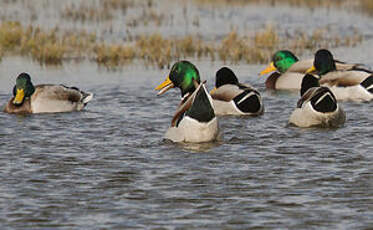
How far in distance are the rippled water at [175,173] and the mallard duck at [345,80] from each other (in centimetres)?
142

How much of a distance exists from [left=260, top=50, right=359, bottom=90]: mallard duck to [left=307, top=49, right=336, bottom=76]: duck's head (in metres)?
0.26

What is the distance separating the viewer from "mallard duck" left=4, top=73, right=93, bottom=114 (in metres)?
15.1

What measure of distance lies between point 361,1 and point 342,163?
2292cm

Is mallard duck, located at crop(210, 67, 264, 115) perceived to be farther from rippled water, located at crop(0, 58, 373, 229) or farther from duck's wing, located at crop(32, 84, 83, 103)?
duck's wing, located at crop(32, 84, 83, 103)

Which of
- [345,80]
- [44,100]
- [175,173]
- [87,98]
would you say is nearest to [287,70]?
[345,80]

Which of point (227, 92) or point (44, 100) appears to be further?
point (44, 100)

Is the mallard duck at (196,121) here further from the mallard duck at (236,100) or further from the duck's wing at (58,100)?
the duck's wing at (58,100)

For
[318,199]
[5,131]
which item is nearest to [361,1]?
[5,131]

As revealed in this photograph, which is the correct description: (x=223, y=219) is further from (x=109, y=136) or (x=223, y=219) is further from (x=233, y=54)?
(x=233, y=54)

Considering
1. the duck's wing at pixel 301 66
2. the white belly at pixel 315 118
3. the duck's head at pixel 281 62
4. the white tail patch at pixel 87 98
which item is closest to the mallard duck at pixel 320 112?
the white belly at pixel 315 118

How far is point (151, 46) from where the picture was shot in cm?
2194

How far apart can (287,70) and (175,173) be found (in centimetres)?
975

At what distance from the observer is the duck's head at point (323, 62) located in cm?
1791

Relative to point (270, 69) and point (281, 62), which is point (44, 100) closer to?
point (270, 69)
